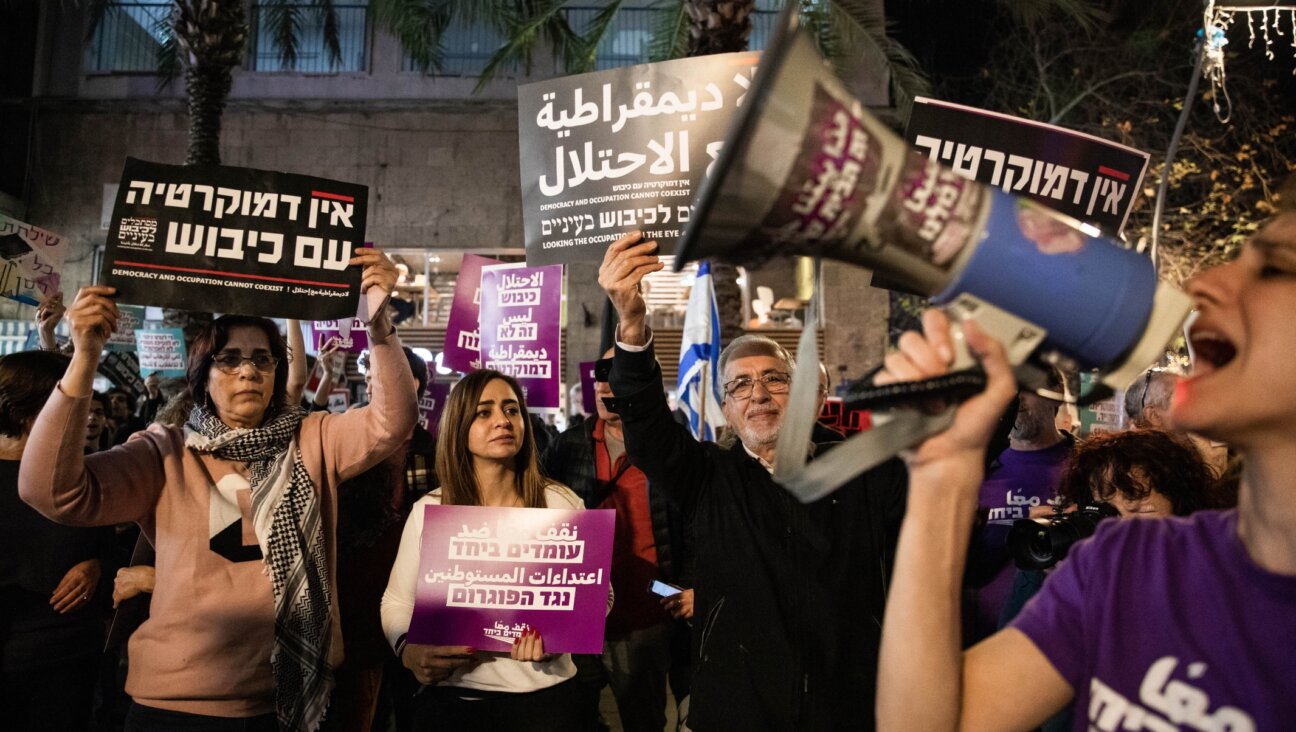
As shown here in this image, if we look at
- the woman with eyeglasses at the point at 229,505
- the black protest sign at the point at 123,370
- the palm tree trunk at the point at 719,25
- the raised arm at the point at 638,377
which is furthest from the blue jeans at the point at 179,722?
the black protest sign at the point at 123,370

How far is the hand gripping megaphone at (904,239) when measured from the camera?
3.39ft

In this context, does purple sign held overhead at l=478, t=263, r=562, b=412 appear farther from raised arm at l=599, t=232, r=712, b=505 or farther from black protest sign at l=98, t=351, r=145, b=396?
black protest sign at l=98, t=351, r=145, b=396

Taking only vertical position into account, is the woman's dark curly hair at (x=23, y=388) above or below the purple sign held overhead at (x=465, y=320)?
below

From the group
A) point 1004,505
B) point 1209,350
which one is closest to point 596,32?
point 1004,505

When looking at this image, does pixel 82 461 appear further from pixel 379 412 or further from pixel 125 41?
pixel 125 41

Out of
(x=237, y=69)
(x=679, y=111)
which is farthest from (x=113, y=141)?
(x=679, y=111)

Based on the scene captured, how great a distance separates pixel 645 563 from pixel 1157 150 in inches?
592

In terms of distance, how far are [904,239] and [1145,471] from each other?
2.17 meters

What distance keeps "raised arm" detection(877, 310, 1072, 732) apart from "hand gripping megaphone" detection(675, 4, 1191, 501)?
30 millimetres

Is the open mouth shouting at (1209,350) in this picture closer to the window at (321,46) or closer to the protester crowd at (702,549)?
the protester crowd at (702,549)

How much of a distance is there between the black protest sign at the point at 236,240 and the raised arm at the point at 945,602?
2480mm

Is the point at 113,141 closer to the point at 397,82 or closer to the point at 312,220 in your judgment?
the point at 397,82

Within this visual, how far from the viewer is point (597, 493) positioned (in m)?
4.68

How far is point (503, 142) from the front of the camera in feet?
52.0
